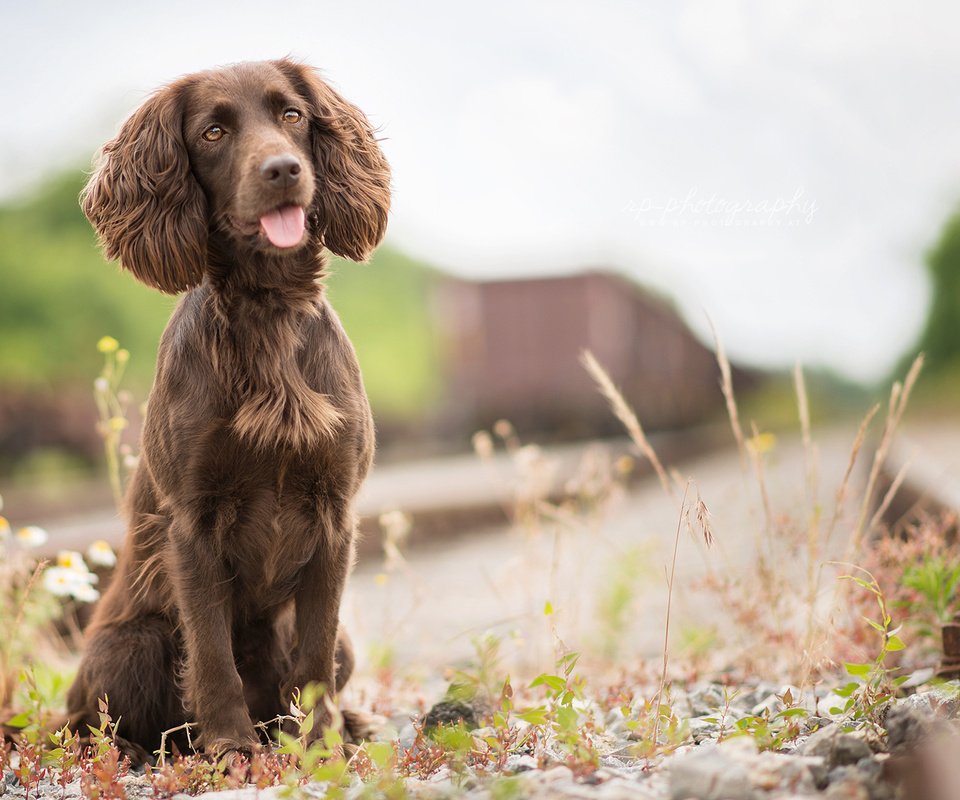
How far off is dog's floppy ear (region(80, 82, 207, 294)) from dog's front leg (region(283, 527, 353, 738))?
29.2 inches

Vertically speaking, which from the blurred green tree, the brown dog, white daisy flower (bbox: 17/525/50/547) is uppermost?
the brown dog

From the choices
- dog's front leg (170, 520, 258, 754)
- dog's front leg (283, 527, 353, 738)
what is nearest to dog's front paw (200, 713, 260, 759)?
dog's front leg (170, 520, 258, 754)

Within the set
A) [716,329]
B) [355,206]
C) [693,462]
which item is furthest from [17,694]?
[693,462]

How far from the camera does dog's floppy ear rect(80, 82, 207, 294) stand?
241cm

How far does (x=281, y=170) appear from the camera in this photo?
2.24 meters

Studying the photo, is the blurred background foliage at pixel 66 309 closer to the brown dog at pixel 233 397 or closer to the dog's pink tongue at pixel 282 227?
the brown dog at pixel 233 397

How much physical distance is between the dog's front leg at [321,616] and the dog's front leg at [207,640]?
0.53 ft

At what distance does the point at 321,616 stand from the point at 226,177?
1.09 m

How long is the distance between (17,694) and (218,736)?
1.38 m

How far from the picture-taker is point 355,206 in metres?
2.62

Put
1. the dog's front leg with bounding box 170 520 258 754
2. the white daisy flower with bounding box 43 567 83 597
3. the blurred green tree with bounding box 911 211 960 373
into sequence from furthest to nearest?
the blurred green tree with bounding box 911 211 960 373 → the white daisy flower with bounding box 43 567 83 597 → the dog's front leg with bounding box 170 520 258 754

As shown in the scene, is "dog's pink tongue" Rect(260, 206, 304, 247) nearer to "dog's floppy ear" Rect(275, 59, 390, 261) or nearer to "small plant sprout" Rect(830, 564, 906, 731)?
"dog's floppy ear" Rect(275, 59, 390, 261)

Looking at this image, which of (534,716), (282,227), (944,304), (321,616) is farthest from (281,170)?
(944,304)

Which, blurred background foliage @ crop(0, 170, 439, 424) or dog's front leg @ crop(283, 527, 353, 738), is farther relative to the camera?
blurred background foliage @ crop(0, 170, 439, 424)
